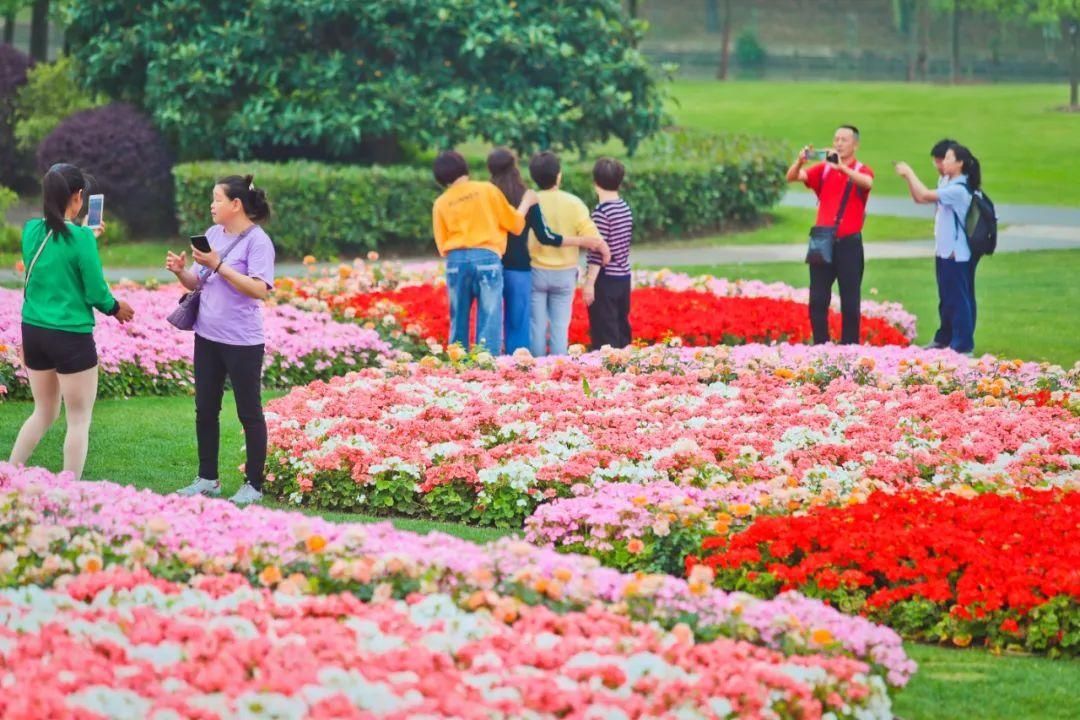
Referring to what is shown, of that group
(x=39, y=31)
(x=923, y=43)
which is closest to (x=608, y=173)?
(x=39, y=31)

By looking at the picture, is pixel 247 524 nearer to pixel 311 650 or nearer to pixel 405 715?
pixel 311 650

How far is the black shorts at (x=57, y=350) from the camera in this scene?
807cm

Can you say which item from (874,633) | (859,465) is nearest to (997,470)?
(859,465)

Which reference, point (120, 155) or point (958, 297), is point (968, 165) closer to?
point (958, 297)

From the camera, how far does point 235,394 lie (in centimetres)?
829

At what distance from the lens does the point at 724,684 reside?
16.3ft

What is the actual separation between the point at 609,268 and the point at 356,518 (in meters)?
3.97

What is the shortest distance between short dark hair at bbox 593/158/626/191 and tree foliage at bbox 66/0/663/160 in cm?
997

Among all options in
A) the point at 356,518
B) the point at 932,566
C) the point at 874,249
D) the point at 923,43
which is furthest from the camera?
the point at 923,43

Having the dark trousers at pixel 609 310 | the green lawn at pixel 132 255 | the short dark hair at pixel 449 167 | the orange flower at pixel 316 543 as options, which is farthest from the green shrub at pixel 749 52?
the orange flower at pixel 316 543

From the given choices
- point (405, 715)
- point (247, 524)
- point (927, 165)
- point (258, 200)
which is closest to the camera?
point (405, 715)

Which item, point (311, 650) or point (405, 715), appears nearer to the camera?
point (405, 715)

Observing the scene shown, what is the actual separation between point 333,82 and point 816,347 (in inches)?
447

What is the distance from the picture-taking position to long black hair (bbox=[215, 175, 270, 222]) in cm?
822
